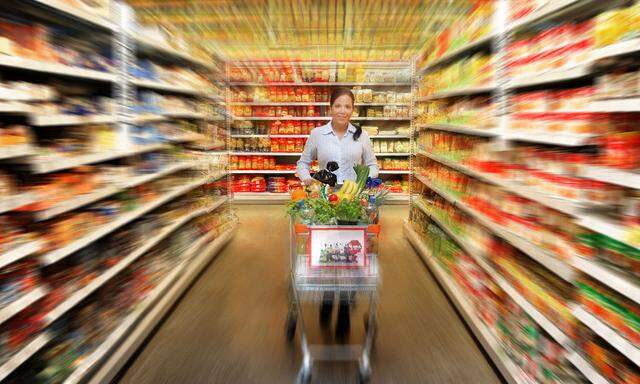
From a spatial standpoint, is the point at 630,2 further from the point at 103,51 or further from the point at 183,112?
the point at 183,112

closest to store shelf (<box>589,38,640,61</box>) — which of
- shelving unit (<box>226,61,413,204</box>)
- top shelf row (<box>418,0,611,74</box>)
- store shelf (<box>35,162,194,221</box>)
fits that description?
top shelf row (<box>418,0,611,74</box>)

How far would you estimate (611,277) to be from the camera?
182cm

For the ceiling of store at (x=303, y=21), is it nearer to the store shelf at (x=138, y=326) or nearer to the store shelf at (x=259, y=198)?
the store shelf at (x=138, y=326)

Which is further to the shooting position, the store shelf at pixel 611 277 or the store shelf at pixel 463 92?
the store shelf at pixel 463 92

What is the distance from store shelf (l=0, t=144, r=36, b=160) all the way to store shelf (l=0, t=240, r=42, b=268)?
0.37 m

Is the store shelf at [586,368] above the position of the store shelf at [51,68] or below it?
below

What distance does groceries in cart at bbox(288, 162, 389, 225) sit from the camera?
2834 mm

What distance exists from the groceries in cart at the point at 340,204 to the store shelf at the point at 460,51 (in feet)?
4.44

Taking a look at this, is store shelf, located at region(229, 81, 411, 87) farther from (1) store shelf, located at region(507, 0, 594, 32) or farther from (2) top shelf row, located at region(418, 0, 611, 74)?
(1) store shelf, located at region(507, 0, 594, 32)

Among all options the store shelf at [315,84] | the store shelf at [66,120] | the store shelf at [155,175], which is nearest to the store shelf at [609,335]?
the store shelf at [66,120]

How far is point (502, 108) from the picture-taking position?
320 centimetres

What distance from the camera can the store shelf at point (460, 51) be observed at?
3623 millimetres

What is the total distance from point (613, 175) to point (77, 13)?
2535 mm

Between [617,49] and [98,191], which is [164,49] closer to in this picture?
[98,191]
